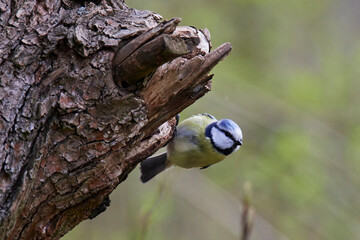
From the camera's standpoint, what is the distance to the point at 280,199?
5.58 metres

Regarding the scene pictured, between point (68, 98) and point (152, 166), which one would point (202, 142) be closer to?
point (152, 166)

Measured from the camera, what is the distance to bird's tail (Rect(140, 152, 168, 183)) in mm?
3410

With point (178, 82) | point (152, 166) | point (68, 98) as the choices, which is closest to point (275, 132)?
point (152, 166)

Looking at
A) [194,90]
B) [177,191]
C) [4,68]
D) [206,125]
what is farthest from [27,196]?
[177,191]

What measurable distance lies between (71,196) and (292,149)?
13.1 feet

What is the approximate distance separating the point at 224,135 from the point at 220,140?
5 cm

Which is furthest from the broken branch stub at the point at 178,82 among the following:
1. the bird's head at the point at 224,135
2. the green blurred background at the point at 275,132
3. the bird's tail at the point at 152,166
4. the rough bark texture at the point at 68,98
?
the green blurred background at the point at 275,132

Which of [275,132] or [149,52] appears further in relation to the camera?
[275,132]

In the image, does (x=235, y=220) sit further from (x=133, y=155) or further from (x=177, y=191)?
(x=133, y=155)

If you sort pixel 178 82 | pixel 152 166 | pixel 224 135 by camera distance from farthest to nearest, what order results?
pixel 152 166
pixel 224 135
pixel 178 82

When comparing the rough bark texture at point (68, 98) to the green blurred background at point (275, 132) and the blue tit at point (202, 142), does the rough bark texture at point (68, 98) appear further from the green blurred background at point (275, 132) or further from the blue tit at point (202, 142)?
the green blurred background at point (275, 132)

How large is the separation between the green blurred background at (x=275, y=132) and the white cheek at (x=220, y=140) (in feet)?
4.14

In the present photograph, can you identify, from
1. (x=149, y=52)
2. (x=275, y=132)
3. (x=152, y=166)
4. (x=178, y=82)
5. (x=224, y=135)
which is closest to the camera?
(x=149, y=52)

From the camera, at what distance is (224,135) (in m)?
3.15
